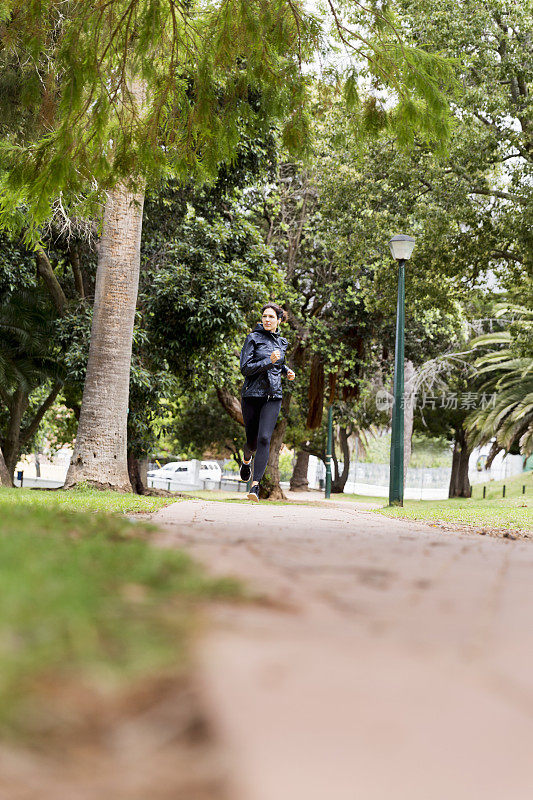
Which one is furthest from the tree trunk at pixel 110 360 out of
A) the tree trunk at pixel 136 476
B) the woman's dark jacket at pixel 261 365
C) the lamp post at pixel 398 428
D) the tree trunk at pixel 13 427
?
the tree trunk at pixel 13 427

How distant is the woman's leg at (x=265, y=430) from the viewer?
7887 millimetres

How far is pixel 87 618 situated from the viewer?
124 cm

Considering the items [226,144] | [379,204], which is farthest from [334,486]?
[226,144]

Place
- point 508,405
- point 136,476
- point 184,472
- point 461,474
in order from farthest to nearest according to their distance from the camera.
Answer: point 184,472, point 461,474, point 508,405, point 136,476

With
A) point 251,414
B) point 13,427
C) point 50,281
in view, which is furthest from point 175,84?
point 13,427

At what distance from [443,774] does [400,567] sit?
1.51m

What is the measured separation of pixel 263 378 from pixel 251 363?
23 cm

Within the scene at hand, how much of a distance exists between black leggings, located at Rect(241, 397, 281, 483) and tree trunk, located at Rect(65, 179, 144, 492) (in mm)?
3212

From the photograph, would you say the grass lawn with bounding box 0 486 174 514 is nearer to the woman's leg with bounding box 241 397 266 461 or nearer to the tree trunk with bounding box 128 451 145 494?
the woman's leg with bounding box 241 397 266 461

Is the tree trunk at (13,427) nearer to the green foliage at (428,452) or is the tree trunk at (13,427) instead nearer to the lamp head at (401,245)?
the lamp head at (401,245)

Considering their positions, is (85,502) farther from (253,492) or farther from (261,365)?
(261,365)

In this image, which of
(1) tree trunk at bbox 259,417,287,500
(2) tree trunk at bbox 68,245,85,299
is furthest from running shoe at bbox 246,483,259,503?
(1) tree trunk at bbox 259,417,287,500

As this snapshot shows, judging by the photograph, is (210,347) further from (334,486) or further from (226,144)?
(334,486)

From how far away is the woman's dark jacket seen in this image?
778 cm
